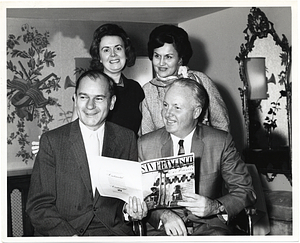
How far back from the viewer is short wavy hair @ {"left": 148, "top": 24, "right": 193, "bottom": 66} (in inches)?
99.8

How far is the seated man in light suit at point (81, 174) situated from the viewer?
96.0 inches

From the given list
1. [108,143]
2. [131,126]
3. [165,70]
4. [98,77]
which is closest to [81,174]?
[108,143]

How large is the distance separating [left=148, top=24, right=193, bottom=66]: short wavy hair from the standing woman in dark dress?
0.41 feet

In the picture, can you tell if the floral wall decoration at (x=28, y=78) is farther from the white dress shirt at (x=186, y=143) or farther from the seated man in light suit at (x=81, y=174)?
the white dress shirt at (x=186, y=143)

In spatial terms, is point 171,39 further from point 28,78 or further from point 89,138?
point 28,78

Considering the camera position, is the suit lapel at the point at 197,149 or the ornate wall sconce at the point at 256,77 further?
the ornate wall sconce at the point at 256,77

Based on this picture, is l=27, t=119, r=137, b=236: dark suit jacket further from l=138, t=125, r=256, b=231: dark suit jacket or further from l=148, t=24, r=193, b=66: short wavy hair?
l=148, t=24, r=193, b=66: short wavy hair

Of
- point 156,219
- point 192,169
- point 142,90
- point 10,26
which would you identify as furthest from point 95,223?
point 10,26

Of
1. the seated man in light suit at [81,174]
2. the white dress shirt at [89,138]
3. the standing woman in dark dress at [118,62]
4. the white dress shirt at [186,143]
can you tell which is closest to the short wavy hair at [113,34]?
the standing woman in dark dress at [118,62]

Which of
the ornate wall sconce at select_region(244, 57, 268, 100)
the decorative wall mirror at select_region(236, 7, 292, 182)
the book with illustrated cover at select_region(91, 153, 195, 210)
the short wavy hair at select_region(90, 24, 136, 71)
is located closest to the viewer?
the book with illustrated cover at select_region(91, 153, 195, 210)

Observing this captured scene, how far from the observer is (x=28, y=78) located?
2.57 metres

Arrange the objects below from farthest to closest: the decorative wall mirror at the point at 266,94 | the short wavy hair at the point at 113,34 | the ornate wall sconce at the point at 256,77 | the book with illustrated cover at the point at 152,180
Result: 1. the ornate wall sconce at the point at 256,77
2. the decorative wall mirror at the point at 266,94
3. the short wavy hair at the point at 113,34
4. the book with illustrated cover at the point at 152,180

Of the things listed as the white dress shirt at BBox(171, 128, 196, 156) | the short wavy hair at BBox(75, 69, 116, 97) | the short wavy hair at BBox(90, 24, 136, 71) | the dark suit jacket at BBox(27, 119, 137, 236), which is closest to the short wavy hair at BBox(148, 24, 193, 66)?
the short wavy hair at BBox(90, 24, 136, 71)

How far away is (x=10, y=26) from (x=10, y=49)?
0.13 meters
